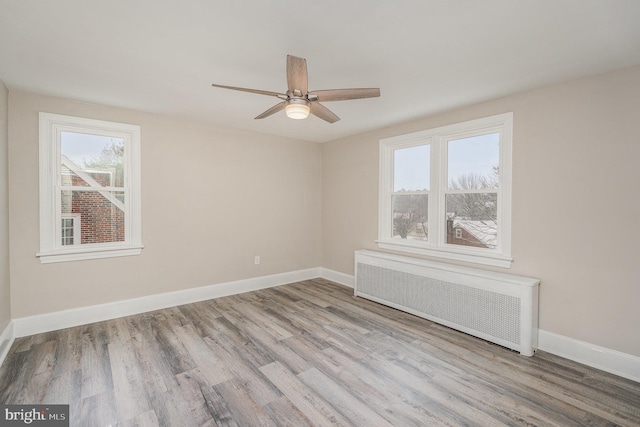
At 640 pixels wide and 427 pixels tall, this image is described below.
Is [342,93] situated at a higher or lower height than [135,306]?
higher

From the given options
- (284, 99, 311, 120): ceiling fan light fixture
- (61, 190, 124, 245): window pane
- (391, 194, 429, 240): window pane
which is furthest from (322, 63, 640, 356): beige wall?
(61, 190, 124, 245): window pane

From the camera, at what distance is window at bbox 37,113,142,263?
3.16 meters

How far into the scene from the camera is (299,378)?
2354 mm

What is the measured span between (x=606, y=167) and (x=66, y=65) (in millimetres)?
Result: 4587

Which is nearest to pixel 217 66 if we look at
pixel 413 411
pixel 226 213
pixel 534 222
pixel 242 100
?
pixel 242 100

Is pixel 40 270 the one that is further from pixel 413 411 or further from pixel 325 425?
pixel 413 411

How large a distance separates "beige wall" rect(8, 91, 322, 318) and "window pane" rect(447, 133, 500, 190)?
2.51 m

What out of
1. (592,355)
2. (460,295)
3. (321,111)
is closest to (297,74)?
(321,111)

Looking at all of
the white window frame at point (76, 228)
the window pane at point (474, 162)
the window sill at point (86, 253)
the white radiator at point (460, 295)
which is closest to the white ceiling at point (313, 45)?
the window pane at point (474, 162)

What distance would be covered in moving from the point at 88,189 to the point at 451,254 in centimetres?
436

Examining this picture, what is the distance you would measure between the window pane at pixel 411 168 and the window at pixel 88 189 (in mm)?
3474

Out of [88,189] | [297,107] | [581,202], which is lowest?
[581,202]

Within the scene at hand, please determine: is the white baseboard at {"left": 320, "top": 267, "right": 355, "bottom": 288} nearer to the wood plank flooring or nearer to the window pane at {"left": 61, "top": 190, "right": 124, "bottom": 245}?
the wood plank flooring

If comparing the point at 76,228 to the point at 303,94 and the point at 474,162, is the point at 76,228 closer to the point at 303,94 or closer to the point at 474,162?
the point at 303,94
